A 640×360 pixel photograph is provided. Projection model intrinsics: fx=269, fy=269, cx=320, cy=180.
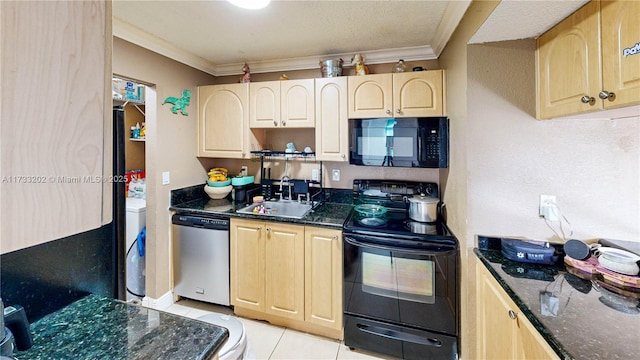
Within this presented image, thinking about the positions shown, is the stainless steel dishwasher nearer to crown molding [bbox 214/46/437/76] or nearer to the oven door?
the oven door

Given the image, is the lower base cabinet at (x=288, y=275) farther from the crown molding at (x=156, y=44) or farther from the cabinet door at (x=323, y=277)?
the crown molding at (x=156, y=44)

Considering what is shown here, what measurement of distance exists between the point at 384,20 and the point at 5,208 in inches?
82.4

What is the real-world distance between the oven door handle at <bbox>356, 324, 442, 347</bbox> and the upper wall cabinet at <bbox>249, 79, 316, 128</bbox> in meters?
1.66

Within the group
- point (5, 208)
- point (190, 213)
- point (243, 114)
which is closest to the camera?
point (5, 208)

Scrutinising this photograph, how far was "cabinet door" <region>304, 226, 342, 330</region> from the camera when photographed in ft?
6.51

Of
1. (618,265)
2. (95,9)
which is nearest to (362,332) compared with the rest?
(618,265)

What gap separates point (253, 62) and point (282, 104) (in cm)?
65

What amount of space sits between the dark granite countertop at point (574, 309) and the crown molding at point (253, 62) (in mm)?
1829

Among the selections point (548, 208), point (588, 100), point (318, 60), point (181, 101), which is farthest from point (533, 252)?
point (181, 101)

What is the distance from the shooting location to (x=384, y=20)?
187 cm

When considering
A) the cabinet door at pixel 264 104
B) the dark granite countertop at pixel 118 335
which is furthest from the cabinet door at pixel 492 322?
the cabinet door at pixel 264 104

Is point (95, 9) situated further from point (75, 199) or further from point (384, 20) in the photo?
point (384, 20)

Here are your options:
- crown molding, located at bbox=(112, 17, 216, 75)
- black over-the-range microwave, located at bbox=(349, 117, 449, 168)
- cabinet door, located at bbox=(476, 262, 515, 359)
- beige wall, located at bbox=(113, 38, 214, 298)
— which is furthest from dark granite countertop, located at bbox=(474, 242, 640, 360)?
crown molding, located at bbox=(112, 17, 216, 75)

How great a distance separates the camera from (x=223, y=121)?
2.64 metres
